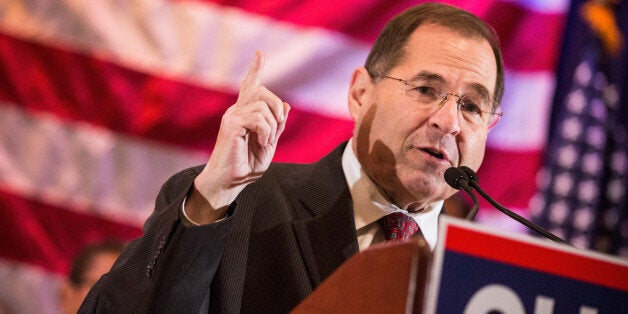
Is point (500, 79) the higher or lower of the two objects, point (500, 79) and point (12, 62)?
the higher

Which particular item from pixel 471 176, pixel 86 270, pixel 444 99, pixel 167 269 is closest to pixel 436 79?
pixel 444 99

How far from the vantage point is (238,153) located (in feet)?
4.38

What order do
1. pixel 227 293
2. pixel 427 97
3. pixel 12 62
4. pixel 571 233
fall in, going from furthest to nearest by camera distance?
pixel 571 233
pixel 12 62
pixel 427 97
pixel 227 293

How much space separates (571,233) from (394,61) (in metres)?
2.68

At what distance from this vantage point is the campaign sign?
860 millimetres

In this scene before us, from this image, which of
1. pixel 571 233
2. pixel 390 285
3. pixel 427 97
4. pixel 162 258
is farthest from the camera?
pixel 571 233

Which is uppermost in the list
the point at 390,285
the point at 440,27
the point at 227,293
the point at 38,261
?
the point at 440,27

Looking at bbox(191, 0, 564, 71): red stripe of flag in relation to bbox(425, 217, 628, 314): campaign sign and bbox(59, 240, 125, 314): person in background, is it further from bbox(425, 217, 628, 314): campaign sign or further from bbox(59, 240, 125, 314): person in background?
bbox(425, 217, 628, 314): campaign sign

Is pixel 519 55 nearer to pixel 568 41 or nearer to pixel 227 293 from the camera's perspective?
pixel 568 41

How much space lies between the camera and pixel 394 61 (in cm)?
179

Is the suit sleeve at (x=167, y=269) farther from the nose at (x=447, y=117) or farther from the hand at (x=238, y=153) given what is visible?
the nose at (x=447, y=117)

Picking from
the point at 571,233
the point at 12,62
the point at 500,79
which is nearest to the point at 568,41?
the point at 571,233

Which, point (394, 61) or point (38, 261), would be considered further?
point (38, 261)

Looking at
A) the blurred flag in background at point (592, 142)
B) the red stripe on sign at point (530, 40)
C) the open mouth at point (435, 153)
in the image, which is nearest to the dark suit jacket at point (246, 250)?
the open mouth at point (435, 153)
